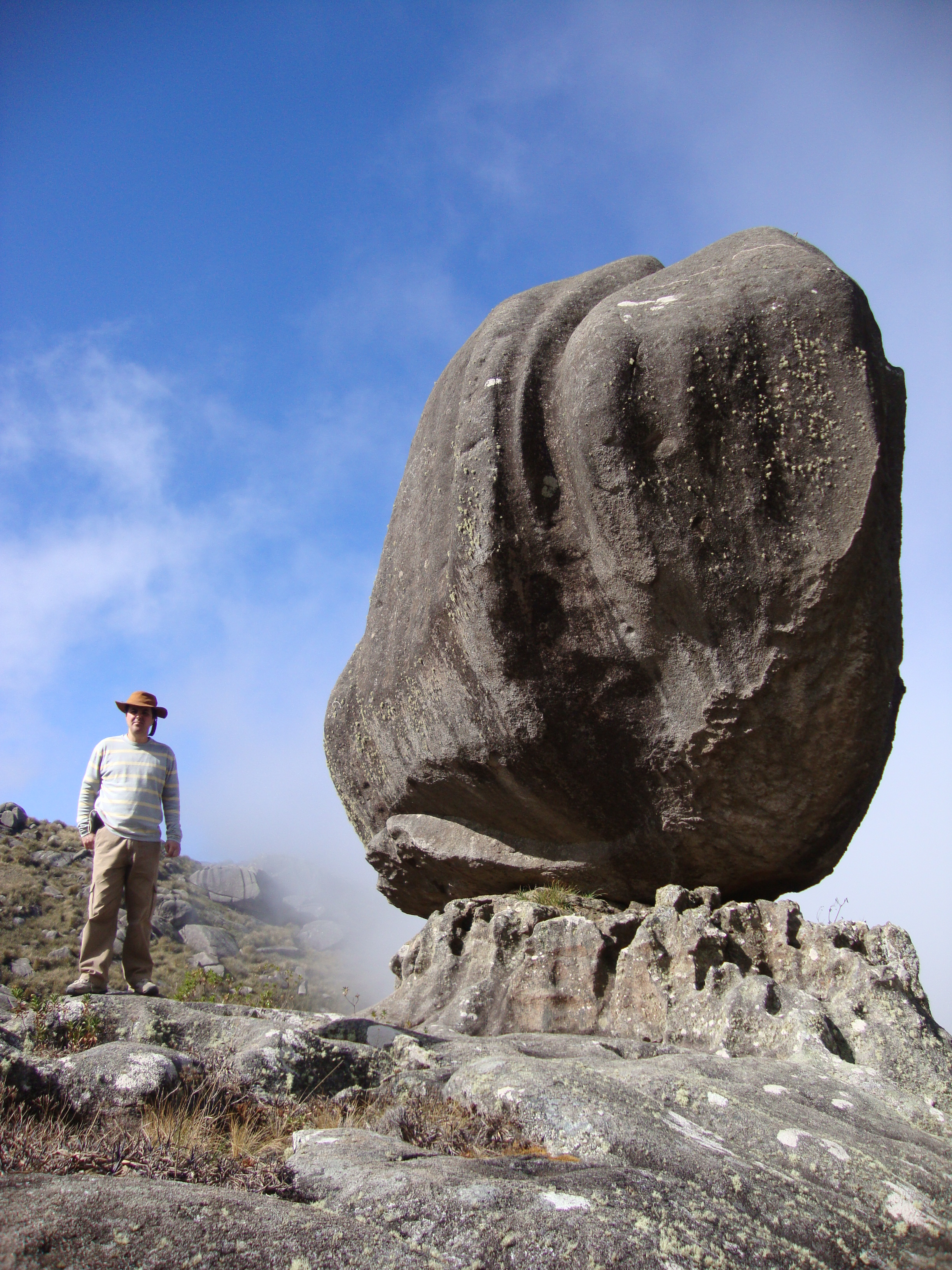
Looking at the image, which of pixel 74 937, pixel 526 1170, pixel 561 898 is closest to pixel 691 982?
pixel 561 898

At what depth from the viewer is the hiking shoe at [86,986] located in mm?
4836

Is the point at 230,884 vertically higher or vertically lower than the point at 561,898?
lower

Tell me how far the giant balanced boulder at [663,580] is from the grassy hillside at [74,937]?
4418 millimetres

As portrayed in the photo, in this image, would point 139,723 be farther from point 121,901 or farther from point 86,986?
point 86,986

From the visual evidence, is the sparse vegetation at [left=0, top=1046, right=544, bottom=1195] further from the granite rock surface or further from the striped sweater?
the striped sweater

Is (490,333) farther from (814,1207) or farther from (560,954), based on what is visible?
(814,1207)

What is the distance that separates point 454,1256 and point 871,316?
219 inches

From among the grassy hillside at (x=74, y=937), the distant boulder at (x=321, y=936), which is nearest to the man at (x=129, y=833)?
the grassy hillside at (x=74, y=937)

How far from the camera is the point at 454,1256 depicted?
6.04 feet

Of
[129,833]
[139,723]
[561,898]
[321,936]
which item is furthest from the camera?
[321,936]

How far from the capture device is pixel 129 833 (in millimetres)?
5266

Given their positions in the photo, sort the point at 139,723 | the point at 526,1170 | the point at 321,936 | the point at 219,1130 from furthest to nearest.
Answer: the point at 321,936
the point at 139,723
the point at 219,1130
the point at 526,1170

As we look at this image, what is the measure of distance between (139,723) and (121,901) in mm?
1101

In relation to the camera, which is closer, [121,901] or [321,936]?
[121,901]
